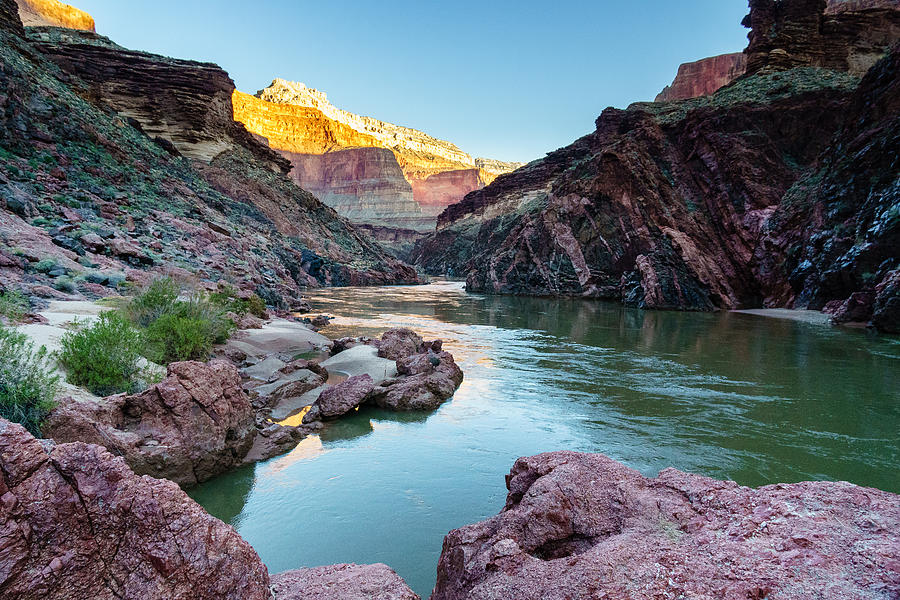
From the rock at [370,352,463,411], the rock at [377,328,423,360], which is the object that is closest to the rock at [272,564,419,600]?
the rock at [370,352,463,411]

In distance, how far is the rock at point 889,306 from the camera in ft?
52.0

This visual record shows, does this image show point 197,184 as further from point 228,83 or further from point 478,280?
point 478,280

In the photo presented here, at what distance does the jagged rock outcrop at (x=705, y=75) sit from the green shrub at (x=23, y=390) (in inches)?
3842

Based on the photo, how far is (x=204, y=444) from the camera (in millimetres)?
5164

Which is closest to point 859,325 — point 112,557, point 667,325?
point 667,325

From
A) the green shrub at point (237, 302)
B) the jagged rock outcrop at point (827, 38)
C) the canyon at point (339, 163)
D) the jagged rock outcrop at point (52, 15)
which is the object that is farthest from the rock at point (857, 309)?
Result: the canyon at point (339, 163)

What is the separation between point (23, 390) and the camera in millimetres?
4152

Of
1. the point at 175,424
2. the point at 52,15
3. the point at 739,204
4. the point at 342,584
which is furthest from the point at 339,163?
the point at 342,584

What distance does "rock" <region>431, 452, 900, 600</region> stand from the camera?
1.79 meters

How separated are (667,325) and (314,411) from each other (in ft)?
56.9

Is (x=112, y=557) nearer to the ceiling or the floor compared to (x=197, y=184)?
nearer to the floor

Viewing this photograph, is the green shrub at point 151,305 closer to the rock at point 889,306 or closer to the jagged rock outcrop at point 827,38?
the rock at point 889,306

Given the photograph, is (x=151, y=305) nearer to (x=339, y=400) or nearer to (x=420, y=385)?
(x=339, y=400)

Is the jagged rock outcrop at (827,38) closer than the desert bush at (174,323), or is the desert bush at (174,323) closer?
the desert bush at (174,323)
